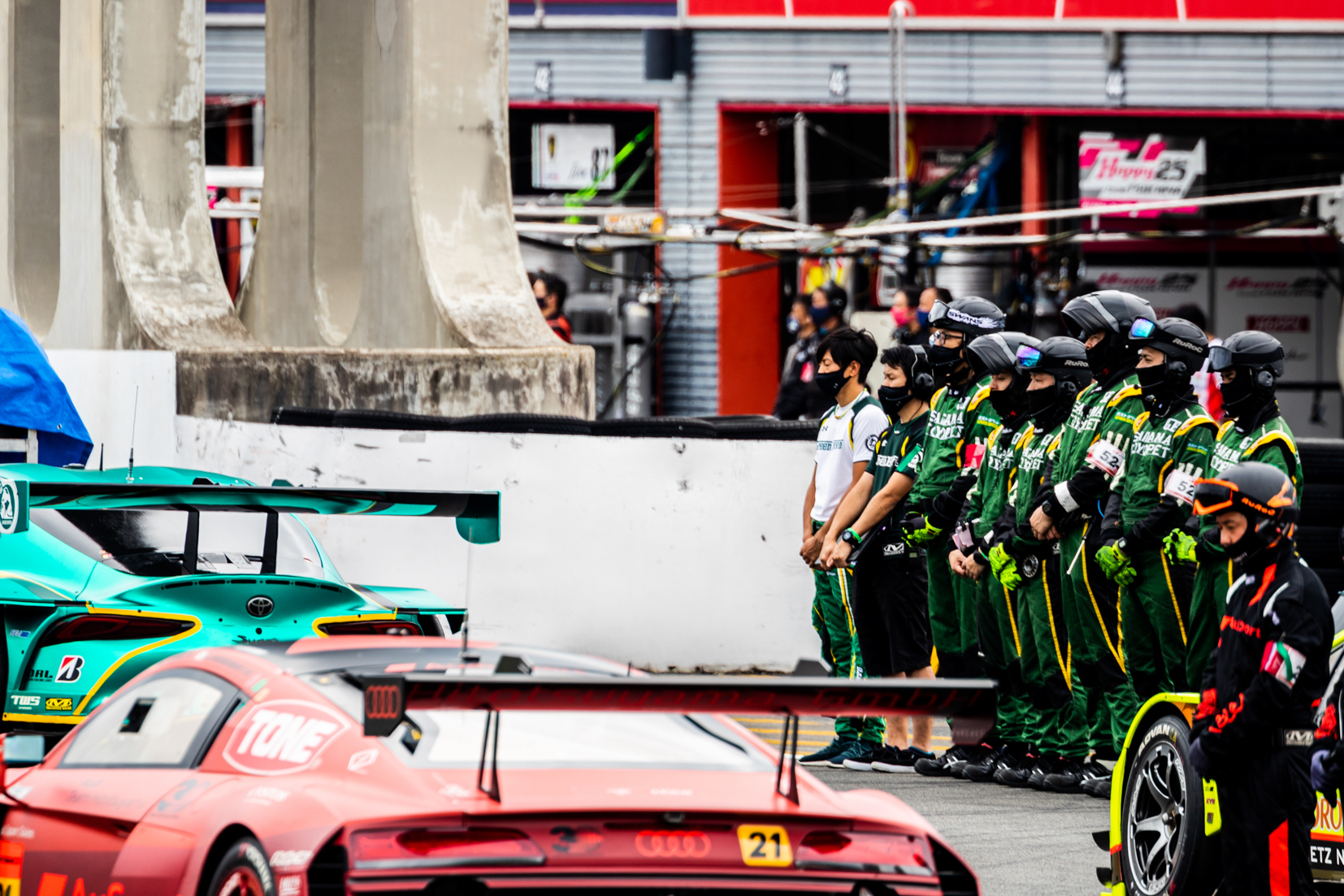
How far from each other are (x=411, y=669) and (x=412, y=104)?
11212 millimetres

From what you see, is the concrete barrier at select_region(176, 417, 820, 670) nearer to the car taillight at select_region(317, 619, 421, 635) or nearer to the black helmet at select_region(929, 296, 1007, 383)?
the black helmet at select_region(929, 296, 1007, 383)

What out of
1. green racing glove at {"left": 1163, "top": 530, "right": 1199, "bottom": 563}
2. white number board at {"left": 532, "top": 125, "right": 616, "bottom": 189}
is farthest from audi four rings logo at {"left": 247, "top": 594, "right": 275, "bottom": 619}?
white number board at {"left": 532, "top": 125, "right": 616, "bottom": 189}

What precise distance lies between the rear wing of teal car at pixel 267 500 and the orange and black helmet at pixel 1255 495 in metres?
3.00

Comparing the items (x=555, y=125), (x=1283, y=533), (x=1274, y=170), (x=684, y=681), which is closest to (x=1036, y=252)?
(x=1274, y=170)

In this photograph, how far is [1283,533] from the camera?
6.24 metres

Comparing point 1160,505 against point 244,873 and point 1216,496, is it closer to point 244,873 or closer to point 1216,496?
point 1216,496

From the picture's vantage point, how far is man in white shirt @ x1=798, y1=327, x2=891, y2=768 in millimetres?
10680

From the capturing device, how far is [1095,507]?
9633 millimetres

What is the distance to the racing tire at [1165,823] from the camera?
6.39m

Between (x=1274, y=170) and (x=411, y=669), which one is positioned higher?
(x=1274, y=170)

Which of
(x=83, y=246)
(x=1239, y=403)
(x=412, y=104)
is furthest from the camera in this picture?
(x=83, y=246)

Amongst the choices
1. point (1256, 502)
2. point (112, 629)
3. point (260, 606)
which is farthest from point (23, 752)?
point (1256, 502)

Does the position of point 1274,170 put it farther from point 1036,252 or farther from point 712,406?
point 712,406

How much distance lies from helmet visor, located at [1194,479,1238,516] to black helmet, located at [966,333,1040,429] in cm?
366
